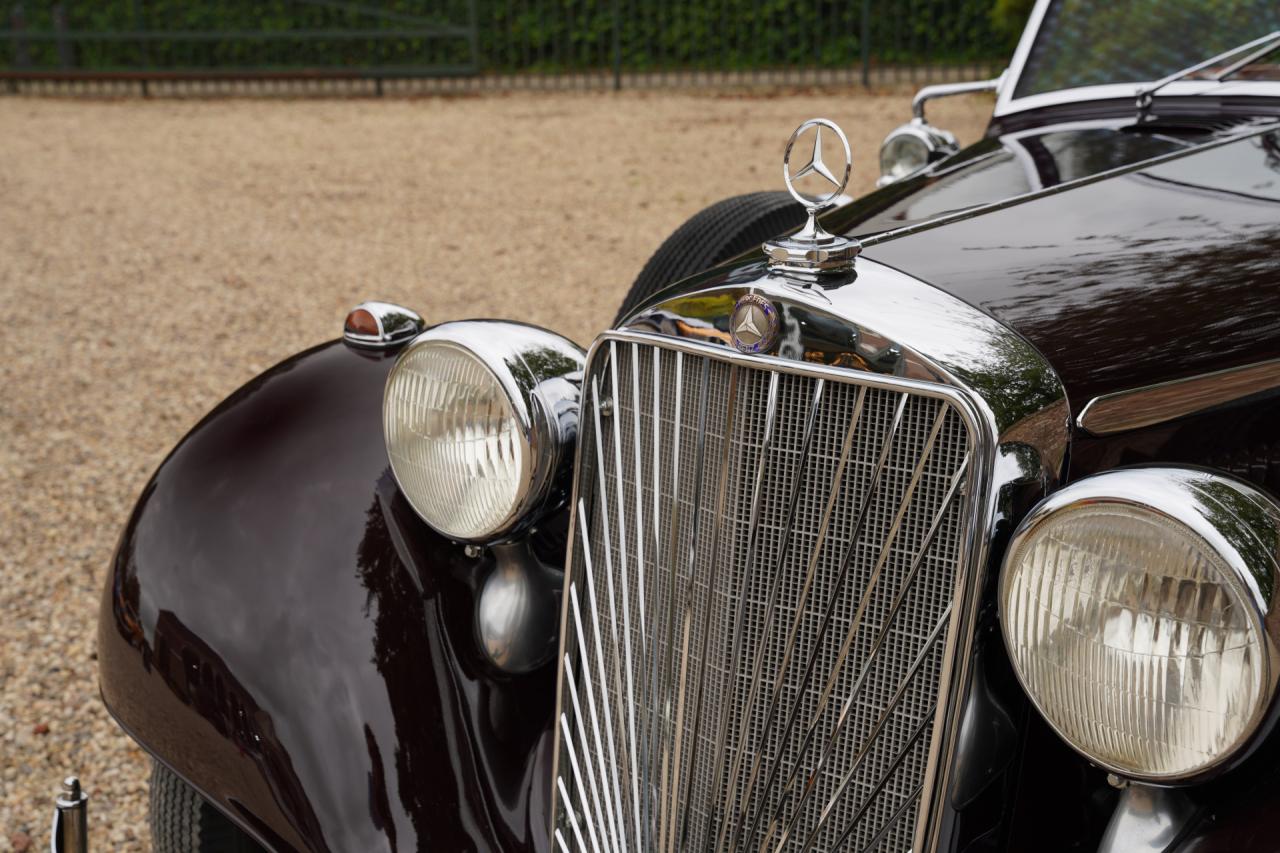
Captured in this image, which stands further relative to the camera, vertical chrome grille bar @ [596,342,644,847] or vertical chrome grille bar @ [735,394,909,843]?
vertical chrome grille bar @ [596,342,644,847]

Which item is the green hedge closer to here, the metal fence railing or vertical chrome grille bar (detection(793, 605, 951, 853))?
the metal fence railing

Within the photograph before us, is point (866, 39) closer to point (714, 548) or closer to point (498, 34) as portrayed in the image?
point (498, 34)

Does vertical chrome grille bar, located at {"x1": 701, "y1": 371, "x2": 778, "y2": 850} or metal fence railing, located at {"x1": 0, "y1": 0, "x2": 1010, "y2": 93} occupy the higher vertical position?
metal fence railing, located at {"x1": 0, "y1": 0, "x2": 1010, "y2": 93}

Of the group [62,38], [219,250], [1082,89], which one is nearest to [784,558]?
[1082,89]

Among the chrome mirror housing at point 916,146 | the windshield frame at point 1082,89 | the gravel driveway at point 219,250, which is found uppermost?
the windshield frame at point 1082,89

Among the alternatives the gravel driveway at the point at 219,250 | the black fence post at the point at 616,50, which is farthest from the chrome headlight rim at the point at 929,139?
the black fence post at the point at 616,50

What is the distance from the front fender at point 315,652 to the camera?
1.61 meters

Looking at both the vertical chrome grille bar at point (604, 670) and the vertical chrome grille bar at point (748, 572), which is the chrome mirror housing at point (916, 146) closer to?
the vertical chrome grille bar at point (604, 670)

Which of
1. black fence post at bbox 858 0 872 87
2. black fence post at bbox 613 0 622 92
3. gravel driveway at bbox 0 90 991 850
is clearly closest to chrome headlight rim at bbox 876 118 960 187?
gravel driveway at bbox 0 90 991 850

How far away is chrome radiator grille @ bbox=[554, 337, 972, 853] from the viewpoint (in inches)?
50.6

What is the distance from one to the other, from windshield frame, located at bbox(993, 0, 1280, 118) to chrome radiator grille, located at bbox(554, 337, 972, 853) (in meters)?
1.42

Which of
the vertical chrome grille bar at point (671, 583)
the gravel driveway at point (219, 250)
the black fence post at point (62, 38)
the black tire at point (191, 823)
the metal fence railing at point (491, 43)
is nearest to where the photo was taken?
the vertical chrome grille bar at point (671, 583)

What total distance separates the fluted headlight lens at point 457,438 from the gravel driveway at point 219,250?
1.25m

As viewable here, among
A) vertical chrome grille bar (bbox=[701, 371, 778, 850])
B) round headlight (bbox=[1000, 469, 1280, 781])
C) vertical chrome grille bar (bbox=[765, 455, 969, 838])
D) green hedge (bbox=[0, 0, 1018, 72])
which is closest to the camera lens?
round headlight (bbox=[1000, 469, 1280, 781])
